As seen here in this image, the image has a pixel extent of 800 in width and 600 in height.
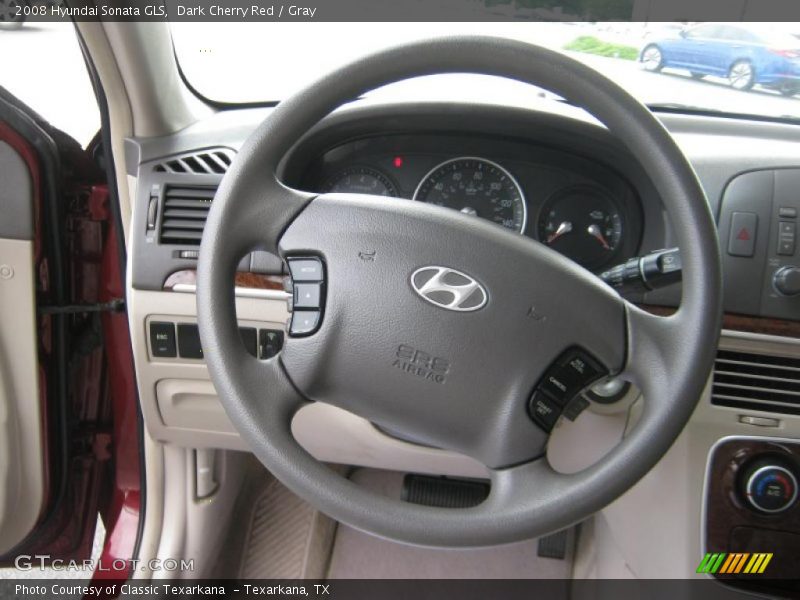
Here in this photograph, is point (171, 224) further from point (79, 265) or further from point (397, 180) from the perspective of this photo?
point (397, 180)

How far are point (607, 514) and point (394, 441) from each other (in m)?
0.44

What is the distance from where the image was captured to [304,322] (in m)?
0.78

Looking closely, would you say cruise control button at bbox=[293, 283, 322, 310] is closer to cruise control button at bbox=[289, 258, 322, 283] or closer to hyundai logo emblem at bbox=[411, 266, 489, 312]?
cruise control button at bbox=[289, 258, 322, 283]

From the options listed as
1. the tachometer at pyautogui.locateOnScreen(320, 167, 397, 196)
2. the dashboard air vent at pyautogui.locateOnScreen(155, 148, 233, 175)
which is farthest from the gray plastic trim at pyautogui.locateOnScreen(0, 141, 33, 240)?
the tachometer at pyautogui.locateOnScreen(320, 167, 397, 196)

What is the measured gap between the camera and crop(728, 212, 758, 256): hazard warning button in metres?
1.00

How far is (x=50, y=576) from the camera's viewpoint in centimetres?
167

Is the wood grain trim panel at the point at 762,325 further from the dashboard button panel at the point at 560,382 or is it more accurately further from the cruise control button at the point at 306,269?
the cruise control button at the point at 306,269

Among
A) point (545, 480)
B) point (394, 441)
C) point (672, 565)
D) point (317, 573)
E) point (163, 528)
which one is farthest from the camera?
point (317, 573)

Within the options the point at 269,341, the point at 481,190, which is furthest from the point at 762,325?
the point at 269,341

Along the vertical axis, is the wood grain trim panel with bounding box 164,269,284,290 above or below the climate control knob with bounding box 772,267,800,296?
below

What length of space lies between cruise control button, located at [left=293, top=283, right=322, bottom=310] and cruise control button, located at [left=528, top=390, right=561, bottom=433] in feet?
0.91

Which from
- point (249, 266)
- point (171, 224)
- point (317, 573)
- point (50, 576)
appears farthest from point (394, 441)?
point (50, 576)

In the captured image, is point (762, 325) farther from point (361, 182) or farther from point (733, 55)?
point (361, 182)
